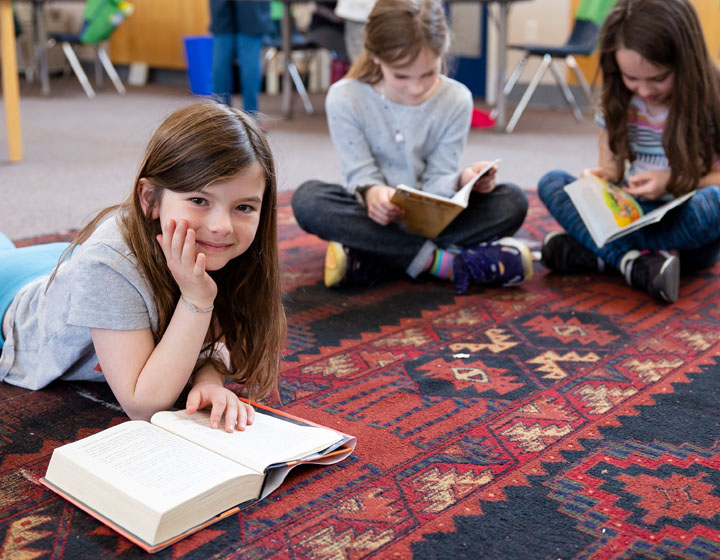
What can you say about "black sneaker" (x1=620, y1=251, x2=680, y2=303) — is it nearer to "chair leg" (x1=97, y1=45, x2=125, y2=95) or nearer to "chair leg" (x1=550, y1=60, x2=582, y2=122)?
"chair leg" (x1=550, y1=60, x2=582, y2=122)

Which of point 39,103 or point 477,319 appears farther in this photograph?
point 39,103

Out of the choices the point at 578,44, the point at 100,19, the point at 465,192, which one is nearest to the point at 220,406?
the point at 465,192

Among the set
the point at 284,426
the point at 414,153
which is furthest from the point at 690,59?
the point at 284,426

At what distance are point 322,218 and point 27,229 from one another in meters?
0.84

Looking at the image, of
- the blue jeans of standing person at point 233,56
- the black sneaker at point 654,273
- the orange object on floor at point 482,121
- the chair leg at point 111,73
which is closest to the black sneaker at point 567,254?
the black sneaker at point 654,273

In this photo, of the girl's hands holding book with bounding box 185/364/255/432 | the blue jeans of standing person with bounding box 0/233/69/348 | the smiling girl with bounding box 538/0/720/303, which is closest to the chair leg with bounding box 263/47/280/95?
the smiling girl with bounding box 538/0/720/303

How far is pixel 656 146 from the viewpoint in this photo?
1881 millimetres

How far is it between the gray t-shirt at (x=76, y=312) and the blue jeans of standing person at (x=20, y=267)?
0.10 feet

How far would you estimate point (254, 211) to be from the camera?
107 cm

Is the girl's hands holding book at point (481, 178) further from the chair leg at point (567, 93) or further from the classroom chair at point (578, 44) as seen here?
the chair leg at point (567, 93)

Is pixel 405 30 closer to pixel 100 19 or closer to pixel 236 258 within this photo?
pixel 236 258

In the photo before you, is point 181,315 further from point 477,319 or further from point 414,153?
point 414,153

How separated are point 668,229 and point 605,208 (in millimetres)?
150

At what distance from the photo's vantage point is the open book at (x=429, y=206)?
158 cm
